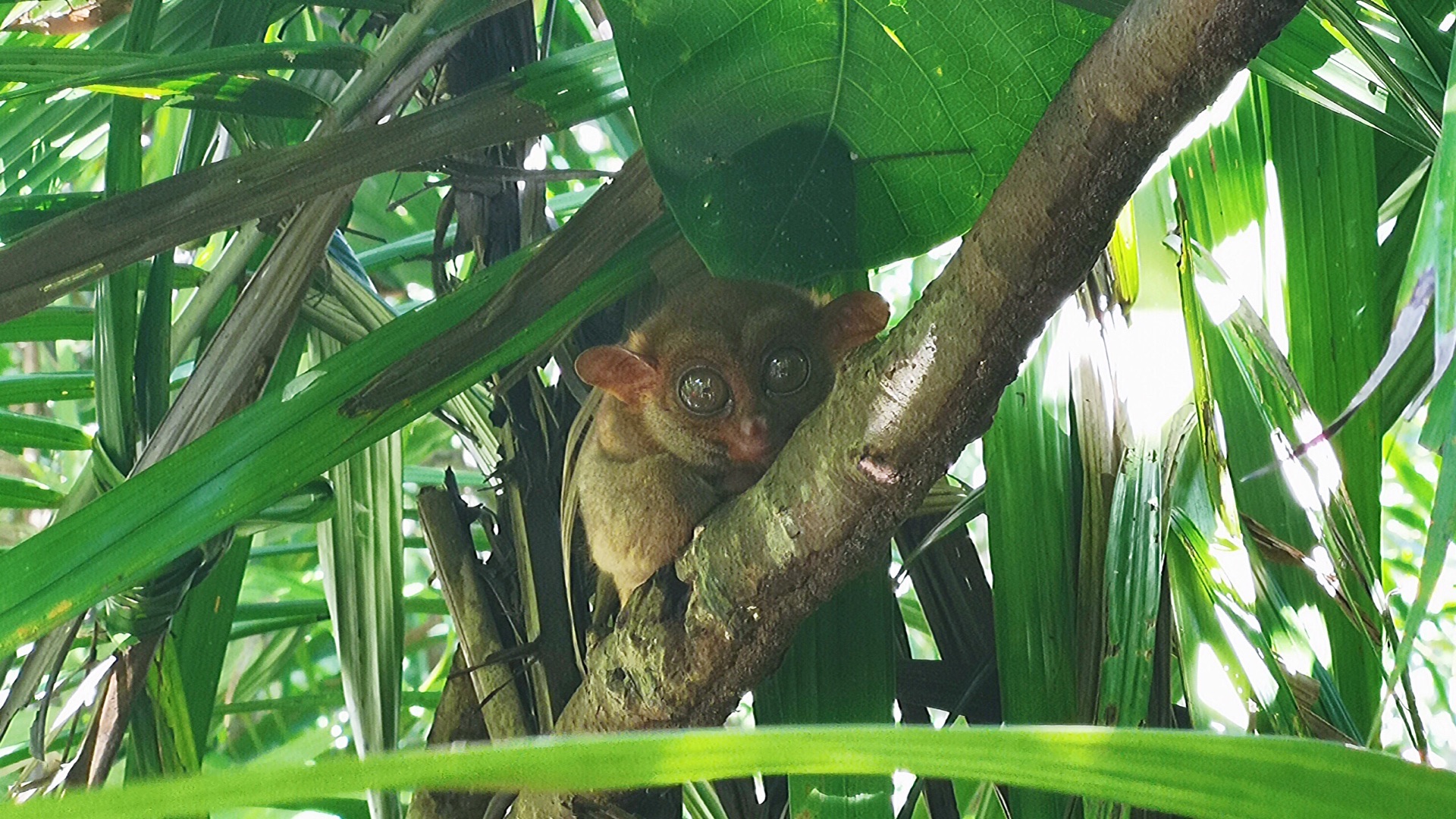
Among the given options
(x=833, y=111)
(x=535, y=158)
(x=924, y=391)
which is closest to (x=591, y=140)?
(x=535, y=158)

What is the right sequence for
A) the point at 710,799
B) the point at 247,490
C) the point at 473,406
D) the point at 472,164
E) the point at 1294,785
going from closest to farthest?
the point at 1294,785 → the point at 247,490 → the point at 710,799 → the point at 472,164 → the point at 473,406

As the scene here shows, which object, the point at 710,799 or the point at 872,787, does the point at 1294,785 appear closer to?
the point at 872,787

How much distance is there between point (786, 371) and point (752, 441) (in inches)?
5.6

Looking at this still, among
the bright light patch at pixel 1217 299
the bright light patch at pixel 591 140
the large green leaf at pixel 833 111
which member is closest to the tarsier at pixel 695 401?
the large green leaf at pixel 833 111

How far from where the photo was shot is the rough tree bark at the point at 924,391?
105 centimetres

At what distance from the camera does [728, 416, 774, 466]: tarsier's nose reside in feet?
6.35

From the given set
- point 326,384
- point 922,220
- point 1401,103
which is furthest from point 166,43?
point 1401,103

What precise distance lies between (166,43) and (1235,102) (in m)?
1.74

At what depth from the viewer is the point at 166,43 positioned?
219cm

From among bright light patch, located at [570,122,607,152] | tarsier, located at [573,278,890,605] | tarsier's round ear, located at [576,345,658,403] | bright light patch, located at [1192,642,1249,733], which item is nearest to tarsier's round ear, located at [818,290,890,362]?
tarsier, located at [573,278,890,605]

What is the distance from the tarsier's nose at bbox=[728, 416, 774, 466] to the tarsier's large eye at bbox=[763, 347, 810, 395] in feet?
0.25

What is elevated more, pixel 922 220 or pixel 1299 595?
pixel 922 220

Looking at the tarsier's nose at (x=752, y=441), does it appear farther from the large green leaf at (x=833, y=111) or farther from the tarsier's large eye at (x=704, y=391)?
the large green leaf at (x=833, y=111)

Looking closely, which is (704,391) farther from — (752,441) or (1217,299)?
(1217,299)
